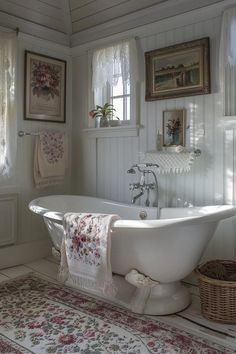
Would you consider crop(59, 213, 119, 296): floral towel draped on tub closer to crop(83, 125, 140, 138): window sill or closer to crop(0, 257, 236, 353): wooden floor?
crop(0, 257, 236, 353): wooden floor

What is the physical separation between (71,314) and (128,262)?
53cm

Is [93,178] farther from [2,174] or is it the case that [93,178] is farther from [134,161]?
[2,174]

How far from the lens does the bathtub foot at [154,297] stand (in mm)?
2314

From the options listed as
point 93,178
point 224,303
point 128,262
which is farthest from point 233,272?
point 93,178

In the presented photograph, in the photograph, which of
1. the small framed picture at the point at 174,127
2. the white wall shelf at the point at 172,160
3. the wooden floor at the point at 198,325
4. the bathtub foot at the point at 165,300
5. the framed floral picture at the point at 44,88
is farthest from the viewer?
the framed floral picture at the point at 44,88

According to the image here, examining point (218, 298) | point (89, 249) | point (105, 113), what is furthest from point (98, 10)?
point (218, 298)

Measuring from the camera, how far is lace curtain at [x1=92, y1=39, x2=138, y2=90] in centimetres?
332

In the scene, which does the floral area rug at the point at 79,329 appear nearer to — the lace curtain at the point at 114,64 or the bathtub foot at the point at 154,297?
the bathtub foot at the point at 154,297

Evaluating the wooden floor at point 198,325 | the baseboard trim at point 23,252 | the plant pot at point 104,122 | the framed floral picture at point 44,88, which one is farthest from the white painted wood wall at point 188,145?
the baseboard trim at point 23,252

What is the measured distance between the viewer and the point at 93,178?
3.77 m

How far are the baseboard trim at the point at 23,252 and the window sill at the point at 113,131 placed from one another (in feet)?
4.14

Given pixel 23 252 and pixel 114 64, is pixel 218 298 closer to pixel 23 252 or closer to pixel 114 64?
pixel 23 252

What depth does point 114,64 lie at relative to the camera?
347 centimetres

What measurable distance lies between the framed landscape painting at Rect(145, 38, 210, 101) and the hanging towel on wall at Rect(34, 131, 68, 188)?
1.07 m
